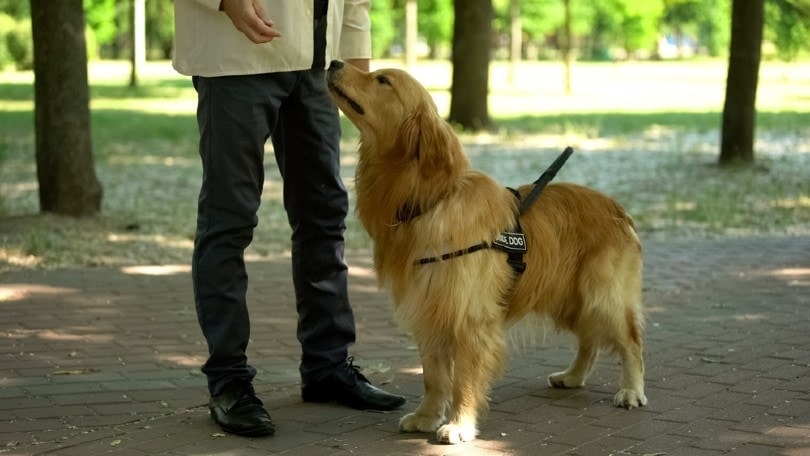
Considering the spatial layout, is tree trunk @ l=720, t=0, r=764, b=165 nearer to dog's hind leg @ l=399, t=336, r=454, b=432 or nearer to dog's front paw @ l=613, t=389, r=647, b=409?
dog's front paw @ l=613, t=389, r=647, b=409

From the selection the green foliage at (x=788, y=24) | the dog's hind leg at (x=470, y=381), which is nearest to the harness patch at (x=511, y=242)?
the dog's hind leg at (x=470, y=381)

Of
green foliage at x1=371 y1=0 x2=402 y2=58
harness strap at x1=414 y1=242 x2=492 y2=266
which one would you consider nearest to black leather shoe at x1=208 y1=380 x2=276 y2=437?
harness strap at x1=414 y1=242 x2=492 y2=266

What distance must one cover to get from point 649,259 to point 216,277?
538 cm

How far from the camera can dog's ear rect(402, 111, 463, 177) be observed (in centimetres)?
429

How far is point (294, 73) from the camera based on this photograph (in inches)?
181

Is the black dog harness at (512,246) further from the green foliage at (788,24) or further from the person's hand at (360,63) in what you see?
the green foliage at (788,24)

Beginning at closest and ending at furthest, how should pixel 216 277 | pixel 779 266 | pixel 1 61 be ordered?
1. pixel 216 277
2. pixel 779 266
3. pixel 1 61

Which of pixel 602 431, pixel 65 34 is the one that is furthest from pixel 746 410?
pixel 65 34

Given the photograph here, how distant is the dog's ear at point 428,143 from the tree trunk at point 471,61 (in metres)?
15.9

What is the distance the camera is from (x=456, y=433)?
438 cm

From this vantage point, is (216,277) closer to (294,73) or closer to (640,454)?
(294,73)

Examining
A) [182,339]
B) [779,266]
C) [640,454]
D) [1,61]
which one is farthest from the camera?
[1,61]

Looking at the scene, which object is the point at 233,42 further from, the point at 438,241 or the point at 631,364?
the point at 631,364

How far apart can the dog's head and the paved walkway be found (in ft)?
3.85
